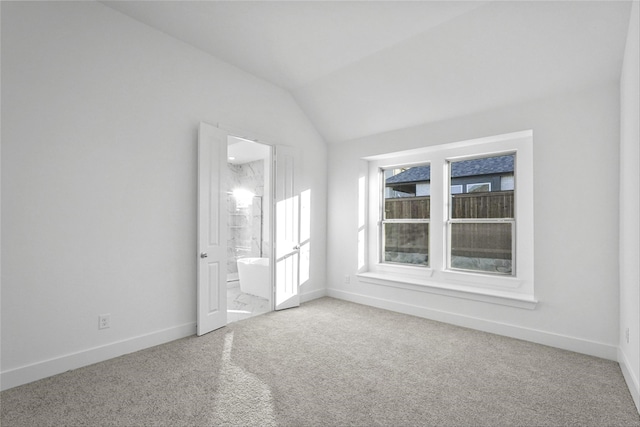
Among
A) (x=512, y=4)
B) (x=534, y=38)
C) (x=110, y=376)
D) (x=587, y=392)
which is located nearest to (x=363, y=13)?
(x=512, y=4)

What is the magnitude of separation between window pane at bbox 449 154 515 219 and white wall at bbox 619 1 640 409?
1.04 metres

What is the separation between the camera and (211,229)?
347 cm

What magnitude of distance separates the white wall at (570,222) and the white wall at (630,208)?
11cm

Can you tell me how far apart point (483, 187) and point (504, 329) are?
1629 mm

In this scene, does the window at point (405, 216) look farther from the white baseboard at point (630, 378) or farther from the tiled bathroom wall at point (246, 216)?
the tiled bathroom wall at point (246, 216)

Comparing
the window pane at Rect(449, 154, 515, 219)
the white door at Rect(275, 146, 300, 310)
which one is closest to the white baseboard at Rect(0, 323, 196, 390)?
the white door at Rect(275, 146, 300, 310)

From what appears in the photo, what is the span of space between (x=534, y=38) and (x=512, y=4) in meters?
0.40

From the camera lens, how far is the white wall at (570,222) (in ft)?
9.25

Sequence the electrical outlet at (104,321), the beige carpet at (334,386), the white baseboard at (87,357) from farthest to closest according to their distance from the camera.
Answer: the electrical outlet at (104,321) < the white baseboard at (87,357) < the beige carpet at (334,386)

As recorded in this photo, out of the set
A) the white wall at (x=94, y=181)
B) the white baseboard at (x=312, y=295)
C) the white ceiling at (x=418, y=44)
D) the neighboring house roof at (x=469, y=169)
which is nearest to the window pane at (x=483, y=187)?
the neighboring house roof at (x=469, y=169)

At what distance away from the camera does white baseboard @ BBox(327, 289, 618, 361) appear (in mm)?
2841

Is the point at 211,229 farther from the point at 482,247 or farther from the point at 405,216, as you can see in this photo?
the point at 482,247

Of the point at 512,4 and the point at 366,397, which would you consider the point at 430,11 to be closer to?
the point at 512,4

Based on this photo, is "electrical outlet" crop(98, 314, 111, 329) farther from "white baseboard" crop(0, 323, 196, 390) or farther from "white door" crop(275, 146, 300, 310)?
"white door" crop(275, 146, 300, 310)
